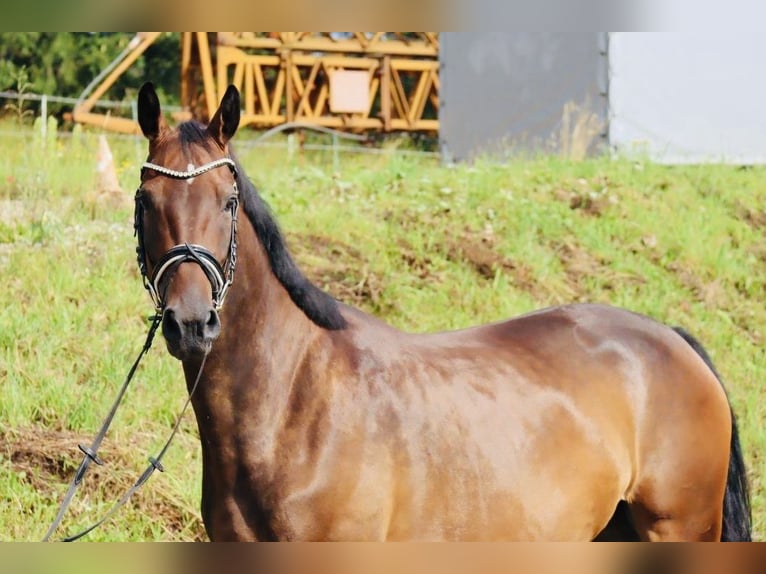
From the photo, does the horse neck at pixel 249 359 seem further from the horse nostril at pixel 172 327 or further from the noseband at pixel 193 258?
the horse nostril at pixel 172 327

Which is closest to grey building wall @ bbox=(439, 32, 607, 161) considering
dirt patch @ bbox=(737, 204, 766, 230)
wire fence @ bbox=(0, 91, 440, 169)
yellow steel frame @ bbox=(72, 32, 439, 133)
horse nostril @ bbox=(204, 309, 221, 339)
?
wire fence @ bbox=(0, 91, 440, 169)

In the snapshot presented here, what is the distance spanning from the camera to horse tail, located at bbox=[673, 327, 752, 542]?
479cm

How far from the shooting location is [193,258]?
11.2ft

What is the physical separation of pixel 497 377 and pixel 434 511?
67 cm

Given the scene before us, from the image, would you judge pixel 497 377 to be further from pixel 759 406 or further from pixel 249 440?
pixel 759 406

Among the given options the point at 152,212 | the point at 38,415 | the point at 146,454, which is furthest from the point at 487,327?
the point at 38,415

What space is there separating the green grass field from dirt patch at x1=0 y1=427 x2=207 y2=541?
11mm

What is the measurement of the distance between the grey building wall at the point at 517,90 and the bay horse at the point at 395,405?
825cm

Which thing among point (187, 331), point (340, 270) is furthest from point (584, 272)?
point (187, 331)

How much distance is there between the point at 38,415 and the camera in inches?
250

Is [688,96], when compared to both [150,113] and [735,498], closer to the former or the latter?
[735,498]

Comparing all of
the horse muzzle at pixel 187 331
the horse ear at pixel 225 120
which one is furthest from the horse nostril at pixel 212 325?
the horse ear at pixel 225 120

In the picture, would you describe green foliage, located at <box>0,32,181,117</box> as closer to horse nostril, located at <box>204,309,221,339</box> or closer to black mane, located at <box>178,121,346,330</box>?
black mane, located at <box>178,121,346,330</box>

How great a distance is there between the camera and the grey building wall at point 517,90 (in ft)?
43.8
